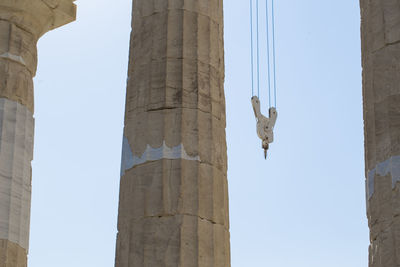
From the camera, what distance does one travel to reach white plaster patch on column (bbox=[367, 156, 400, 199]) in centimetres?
1859

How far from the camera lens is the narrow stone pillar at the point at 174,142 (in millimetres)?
23578

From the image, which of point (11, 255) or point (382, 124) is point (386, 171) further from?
point (11, 255)

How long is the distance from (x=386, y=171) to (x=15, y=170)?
13.6m

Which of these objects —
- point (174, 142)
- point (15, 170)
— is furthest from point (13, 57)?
point (174, 142)

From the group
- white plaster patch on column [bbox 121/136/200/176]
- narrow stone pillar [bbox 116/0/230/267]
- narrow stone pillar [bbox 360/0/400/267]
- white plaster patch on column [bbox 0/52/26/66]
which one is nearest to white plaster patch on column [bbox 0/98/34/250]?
white plaster patch on column [bbox 0/52/26/66]

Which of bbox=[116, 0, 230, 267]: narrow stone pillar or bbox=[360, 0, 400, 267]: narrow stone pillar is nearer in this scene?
bbox=[360, 0, 400, 267]: narrow stone pillar

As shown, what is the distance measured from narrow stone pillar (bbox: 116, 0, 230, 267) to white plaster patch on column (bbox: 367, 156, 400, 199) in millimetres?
5659

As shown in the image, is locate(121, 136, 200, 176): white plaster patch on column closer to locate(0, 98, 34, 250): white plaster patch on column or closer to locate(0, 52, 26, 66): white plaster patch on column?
locate(0, 98, 34, 250): white plaster patch on column

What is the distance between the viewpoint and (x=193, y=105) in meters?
25.2

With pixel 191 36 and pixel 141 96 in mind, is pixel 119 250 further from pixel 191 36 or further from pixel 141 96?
pixel 191 36

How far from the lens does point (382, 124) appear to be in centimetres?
1931

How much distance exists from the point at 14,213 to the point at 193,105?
269 inches

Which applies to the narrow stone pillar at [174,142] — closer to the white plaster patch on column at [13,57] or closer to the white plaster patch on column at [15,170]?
the white plaster patch on column at [15,170]

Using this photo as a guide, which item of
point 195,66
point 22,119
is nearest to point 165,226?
point 195,66
